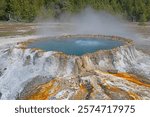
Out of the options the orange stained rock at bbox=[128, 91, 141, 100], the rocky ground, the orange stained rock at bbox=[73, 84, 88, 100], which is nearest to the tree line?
the rocky ground

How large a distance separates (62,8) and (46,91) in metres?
50.8

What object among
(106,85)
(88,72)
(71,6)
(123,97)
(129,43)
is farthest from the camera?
(71,6)

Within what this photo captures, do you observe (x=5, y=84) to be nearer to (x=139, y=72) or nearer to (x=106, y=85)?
(x=106, y=85)

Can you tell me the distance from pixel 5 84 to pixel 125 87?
634 centimetres

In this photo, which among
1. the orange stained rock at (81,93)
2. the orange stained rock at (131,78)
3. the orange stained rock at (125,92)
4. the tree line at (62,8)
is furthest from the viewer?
the tree line at (62,8)

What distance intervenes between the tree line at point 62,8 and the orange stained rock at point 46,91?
1755 inches

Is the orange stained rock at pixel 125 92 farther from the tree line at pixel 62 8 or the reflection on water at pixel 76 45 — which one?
the tree line at pixel 62 8

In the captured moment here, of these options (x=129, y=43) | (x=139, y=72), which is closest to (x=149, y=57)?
(x=129, y=43)

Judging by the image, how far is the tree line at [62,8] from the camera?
6112cm

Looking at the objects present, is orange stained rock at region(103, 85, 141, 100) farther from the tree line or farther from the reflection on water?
the tree line

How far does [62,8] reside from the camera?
65812 millimetres

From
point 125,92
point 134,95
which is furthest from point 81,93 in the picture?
point 134,95

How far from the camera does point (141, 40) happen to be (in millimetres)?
32781

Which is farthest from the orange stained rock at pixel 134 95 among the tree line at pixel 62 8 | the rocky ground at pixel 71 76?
the tree line at pixel 62 8
